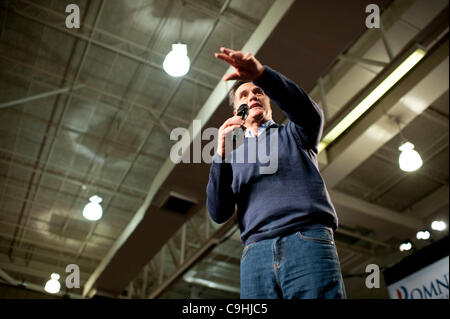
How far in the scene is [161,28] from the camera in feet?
17.3

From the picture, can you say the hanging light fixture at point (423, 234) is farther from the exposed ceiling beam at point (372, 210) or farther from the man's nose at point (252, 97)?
the man's nose at point (252, 97)

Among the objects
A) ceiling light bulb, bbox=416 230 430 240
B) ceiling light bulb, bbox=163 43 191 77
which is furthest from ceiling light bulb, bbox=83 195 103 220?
ceiling light bulb, bbox=416 230 430 240

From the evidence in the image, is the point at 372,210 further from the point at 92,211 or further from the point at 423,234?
the point at 92,211

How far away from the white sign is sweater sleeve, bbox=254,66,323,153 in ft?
19.9

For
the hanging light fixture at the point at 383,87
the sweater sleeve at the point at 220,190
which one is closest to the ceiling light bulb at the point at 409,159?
the hanging light fixture at the point at 383,87

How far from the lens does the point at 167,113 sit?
6707 millimetres

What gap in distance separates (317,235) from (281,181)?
0.20 meters

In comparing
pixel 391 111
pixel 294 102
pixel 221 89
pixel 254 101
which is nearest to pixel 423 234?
pixel 391 111

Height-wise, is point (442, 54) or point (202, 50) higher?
point (202, 50)

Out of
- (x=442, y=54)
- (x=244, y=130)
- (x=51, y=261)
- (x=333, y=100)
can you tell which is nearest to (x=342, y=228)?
(x=333, y=100)

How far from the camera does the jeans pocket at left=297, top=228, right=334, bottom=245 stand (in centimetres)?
105

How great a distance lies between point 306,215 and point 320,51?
3100mm

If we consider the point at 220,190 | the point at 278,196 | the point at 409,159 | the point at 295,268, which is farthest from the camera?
the point at 409,159
